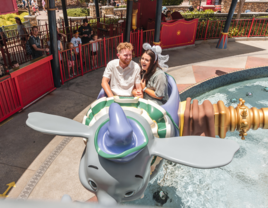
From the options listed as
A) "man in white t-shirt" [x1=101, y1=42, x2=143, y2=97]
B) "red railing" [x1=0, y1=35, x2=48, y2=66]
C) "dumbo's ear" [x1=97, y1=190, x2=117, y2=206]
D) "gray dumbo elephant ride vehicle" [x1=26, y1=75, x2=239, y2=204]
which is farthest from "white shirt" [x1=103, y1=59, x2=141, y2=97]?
"red railing" [x1=0, y1=35, x2=48, y2=66]

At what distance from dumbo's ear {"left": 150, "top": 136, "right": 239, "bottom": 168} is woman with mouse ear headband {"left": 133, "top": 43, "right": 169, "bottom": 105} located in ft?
3.69

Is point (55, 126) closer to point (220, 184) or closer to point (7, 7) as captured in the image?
point (220, 184)

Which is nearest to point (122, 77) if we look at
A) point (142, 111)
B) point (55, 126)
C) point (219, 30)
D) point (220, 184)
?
point (142, 111)

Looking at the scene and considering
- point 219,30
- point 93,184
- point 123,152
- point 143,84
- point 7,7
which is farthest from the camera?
point 219,30

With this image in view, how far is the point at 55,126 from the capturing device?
1.88m

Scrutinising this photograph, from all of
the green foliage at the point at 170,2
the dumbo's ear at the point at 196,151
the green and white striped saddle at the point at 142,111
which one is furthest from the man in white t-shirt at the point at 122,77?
the green foliage at the point at 170,2

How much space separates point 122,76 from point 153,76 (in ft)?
1.35

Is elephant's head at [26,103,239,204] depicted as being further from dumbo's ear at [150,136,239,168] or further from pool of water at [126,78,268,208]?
pool of water at [126,78,268,208]

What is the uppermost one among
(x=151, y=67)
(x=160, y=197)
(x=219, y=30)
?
(x=151, y=67)

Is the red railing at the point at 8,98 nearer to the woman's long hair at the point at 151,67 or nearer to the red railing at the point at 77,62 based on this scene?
the red railing at the point at 77,62

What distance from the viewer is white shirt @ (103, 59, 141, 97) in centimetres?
298

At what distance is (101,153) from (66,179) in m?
2.29

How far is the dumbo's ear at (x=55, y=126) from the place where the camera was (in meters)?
1.84

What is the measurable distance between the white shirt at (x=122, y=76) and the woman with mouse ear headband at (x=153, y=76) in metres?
0.10
